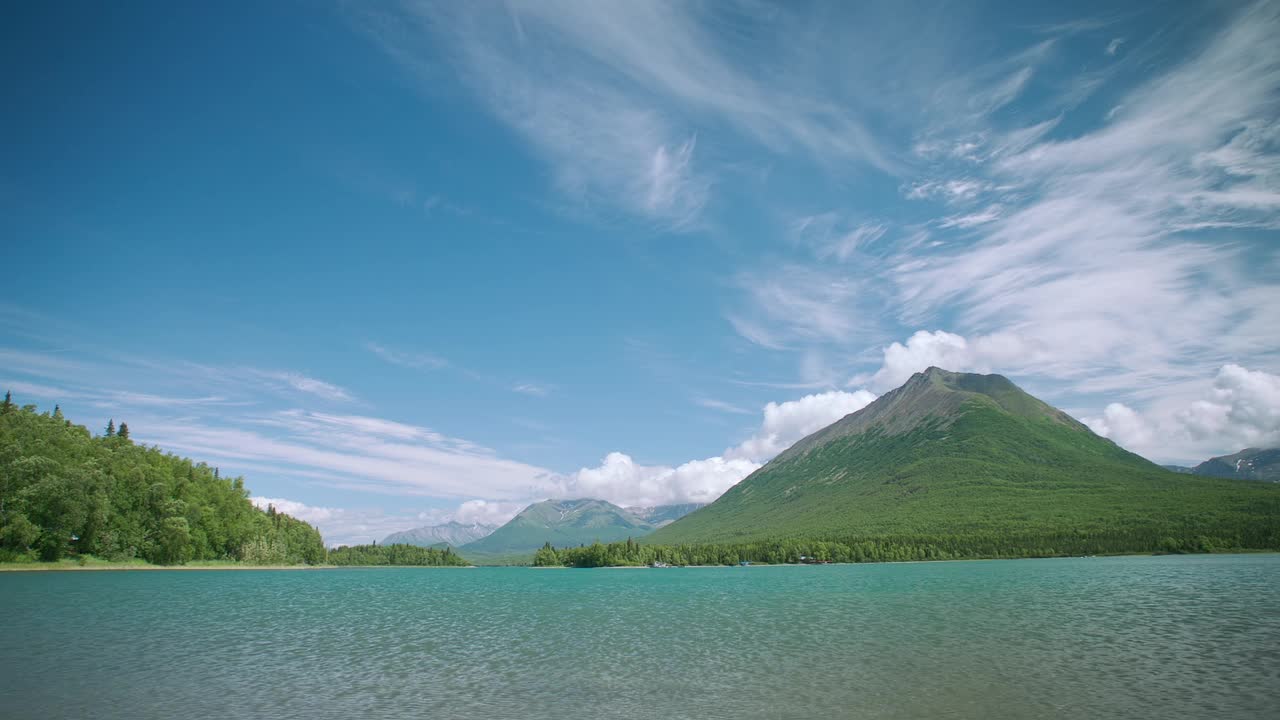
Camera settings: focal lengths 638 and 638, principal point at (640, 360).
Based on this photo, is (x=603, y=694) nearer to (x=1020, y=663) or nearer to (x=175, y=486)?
(x=1020, y=663)

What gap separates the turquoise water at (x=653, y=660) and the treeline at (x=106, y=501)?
1866 inches

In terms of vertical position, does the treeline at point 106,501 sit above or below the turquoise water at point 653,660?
above

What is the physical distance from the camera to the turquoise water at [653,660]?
27.5 metres

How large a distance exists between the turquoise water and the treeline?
4741cm

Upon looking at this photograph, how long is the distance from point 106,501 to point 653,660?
5025 inches

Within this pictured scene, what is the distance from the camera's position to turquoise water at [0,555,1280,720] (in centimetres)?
2755

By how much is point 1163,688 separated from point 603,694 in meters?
26.2

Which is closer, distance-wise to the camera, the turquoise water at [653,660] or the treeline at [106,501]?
the turquoise water at [653,660]

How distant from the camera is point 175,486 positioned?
486 ft

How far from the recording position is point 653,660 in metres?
39.4

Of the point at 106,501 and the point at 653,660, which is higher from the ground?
the point at 106,501

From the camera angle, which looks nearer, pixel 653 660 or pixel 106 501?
pixel 653 660

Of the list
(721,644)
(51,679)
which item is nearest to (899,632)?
(721,644)

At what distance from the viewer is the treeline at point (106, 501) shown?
349 ft
